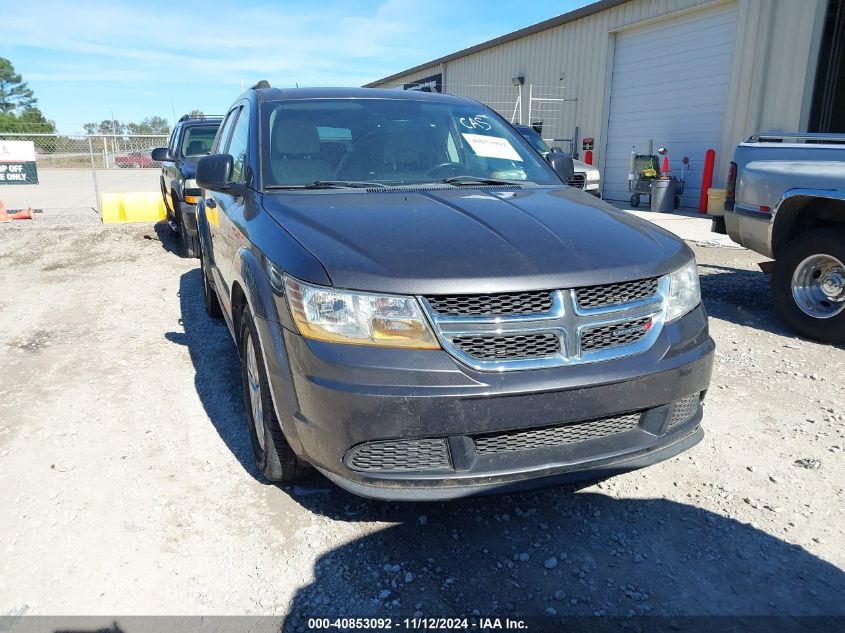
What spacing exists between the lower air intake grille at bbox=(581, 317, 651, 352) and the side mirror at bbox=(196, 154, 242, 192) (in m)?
1.98

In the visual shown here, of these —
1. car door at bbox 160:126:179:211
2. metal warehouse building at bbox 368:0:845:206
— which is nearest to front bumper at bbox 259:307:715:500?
car door at bbox 160:126:179:211

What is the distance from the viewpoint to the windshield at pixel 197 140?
9.61 metres

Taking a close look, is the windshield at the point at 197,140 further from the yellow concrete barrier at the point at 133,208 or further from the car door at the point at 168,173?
the yellow concrete barrier at the point at 133,208

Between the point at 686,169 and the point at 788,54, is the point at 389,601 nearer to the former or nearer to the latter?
the point at 788,54

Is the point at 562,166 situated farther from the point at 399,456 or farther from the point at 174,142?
the point at 174,142

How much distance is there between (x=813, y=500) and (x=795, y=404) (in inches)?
47.1

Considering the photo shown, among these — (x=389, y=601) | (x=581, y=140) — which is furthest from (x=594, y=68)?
(x=389, y=601)

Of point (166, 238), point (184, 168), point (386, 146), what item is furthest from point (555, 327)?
point (166, 238)

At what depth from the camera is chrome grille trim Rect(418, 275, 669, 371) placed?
222 centimetres

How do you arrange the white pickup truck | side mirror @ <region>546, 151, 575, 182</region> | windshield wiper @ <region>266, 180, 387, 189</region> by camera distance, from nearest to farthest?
1. windshield wiper @ <region>266, 180, 387, 189</region>
2. side mirror @ <region>546, 151, 575, 182</region>
3. the white pickup truck

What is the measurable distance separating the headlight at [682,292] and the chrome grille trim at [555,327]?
7.5 inches

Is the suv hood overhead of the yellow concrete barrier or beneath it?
overhead

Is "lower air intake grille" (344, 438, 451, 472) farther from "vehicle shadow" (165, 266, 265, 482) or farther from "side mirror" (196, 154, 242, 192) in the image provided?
"side mirror" (196, 154, 242, 192)

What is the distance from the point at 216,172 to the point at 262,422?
1343 millimetres
